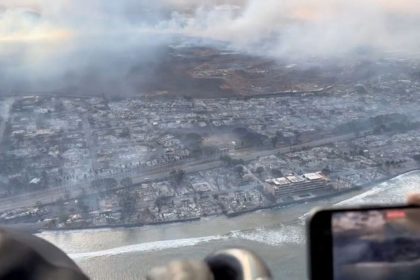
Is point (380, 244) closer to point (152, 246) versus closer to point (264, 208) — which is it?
point (152, 246)

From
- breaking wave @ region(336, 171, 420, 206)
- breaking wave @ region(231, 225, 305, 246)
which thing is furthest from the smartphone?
breaking wave @ region(336, 171, 420, 206)

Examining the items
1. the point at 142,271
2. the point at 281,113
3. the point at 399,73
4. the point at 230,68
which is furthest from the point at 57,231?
the point at 399,73

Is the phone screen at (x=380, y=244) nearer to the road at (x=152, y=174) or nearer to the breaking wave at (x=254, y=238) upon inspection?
the breaking wave at (x=254, y=238)

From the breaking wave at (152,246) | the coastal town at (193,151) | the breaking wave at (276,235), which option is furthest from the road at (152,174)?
the breaking wave at (276,235)

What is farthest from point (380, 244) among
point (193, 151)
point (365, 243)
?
point (193, 151)

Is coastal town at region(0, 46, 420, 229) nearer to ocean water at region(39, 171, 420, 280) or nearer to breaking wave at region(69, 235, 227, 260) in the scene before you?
ocean water at region(39, 171, 420, 280)
